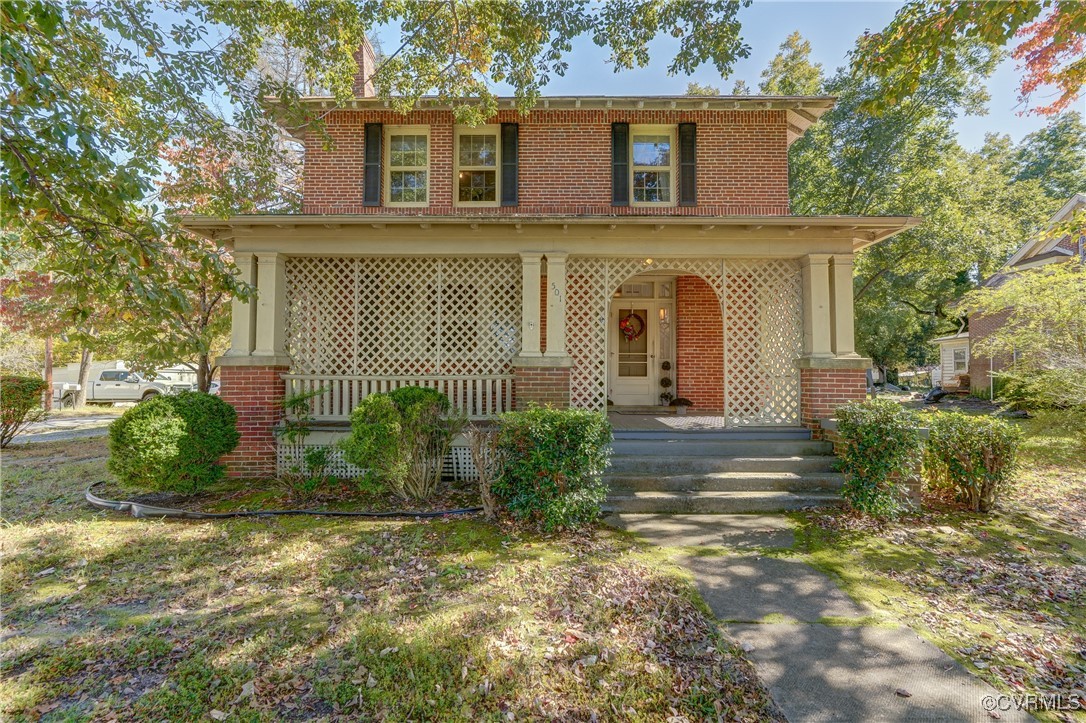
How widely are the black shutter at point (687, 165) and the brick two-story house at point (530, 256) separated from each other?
0.04 meters

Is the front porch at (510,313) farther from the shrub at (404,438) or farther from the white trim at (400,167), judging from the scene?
the white trim at (400,167)

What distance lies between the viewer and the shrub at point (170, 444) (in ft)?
17.5

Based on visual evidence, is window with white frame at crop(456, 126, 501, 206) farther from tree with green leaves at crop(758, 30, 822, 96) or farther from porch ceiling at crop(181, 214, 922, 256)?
tree with green leaves at crop(758, 30, 822, 96)

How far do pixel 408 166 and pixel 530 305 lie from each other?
4.18 metres

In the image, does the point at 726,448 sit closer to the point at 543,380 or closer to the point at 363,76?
the point at 543,380

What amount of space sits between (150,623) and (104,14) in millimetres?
7246

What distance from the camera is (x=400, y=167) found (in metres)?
8.70

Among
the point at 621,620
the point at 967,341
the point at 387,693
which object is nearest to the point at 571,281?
the point at 621,620

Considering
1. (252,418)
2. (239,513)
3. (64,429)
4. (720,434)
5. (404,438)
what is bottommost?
(239,513)

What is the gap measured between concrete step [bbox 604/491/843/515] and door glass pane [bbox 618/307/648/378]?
4775 mm

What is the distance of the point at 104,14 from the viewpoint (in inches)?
225

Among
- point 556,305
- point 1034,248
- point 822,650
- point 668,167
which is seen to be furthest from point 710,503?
point 1034,248

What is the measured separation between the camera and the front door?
10031 mm

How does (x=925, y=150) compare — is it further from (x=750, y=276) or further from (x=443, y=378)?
(x=443, y=378)
